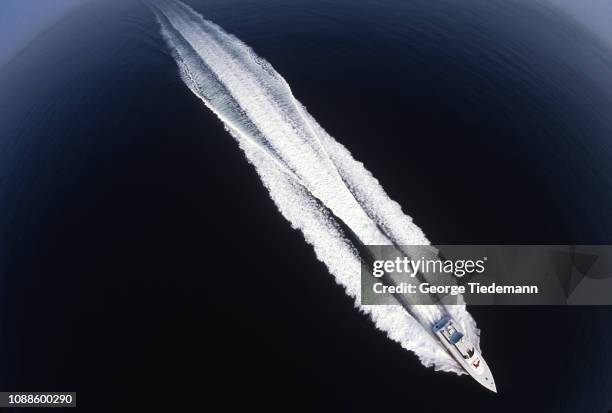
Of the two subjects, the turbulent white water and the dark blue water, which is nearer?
the dark blue water

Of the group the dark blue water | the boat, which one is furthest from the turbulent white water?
the dark blue water

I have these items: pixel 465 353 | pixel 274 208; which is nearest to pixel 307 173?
pixel 274 208

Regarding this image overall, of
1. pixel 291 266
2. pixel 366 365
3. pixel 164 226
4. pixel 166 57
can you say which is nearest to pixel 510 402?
pixel 366 365

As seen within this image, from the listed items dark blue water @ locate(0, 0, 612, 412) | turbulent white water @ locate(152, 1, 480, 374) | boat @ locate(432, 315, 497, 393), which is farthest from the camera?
turbulent white water @ locate(152, 1, 480, 374)

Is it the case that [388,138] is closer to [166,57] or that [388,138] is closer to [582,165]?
[582,165]

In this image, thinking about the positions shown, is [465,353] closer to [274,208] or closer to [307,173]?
[274,208]

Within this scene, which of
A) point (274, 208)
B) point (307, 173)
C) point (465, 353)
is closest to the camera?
point (465, 353)

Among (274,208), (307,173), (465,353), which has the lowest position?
(465,353)

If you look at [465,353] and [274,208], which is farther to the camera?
[274,208]

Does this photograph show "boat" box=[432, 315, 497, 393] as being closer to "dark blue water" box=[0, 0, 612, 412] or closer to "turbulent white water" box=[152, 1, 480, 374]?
Result: "turbulent white water" box=[152, 1, 480, 374]
